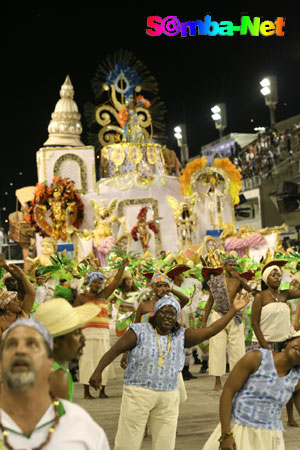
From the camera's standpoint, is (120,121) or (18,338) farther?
(120,121)

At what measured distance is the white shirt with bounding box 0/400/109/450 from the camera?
3.36 metres

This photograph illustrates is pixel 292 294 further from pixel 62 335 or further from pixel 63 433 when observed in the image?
pixel 63 433

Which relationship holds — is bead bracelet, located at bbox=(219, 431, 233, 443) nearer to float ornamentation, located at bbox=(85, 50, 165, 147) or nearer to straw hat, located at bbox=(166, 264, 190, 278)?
straw hat, located at bbox=(166, 264, 190, 278)

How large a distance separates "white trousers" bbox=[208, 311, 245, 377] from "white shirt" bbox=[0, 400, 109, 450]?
8.49m

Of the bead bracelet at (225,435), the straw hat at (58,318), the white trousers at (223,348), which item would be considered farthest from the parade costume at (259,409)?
the white trousers at (223,348)

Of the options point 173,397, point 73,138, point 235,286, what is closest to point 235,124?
point 73,138

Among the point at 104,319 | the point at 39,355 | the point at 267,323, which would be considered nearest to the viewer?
the point at 39,355

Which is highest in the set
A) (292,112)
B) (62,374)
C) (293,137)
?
(292,112)

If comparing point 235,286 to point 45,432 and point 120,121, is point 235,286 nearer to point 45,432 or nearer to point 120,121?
point 45,432

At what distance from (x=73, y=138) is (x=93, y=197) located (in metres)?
4.55

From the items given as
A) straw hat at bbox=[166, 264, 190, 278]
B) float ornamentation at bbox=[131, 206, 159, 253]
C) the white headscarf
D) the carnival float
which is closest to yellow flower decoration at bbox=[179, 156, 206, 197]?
the carnival float

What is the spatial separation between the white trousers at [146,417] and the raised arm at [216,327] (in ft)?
1.40

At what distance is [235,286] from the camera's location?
38.8 ft

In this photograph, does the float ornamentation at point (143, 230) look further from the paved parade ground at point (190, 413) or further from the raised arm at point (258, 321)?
the raised arm at point (258, 321)
